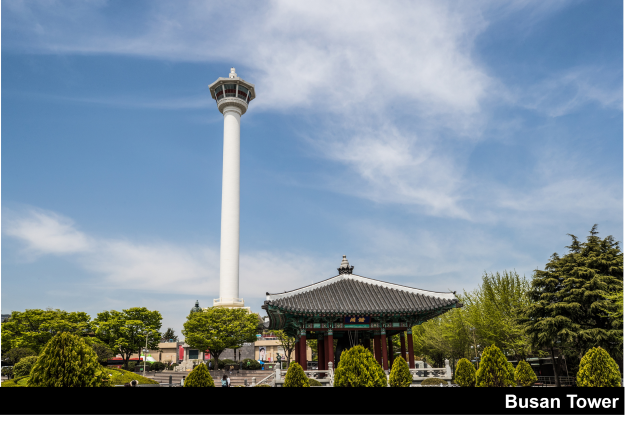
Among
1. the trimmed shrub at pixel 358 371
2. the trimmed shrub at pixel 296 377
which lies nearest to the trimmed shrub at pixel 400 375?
the trimmed shrub at pixel 358 371

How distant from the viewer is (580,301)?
29.7m

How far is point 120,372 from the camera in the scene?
1454 inches

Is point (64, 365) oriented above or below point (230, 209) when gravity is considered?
below

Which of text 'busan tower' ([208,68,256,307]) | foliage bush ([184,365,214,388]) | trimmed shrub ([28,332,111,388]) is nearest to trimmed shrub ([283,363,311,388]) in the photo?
foliage bush ([184,365,214,388])

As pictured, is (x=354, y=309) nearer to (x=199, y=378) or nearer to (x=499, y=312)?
(x=199, y=378)

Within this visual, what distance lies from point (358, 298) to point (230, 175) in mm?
57578

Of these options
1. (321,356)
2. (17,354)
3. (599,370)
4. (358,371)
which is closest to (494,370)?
(599,370)

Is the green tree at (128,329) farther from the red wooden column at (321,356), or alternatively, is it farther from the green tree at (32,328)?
the red wooden column at (321,356)

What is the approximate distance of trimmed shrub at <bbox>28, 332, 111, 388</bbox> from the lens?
44.3ft

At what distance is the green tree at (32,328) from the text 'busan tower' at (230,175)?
24554mm

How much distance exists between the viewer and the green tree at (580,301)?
28.0 metres

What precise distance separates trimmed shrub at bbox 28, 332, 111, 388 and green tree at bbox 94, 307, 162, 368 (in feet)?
148
